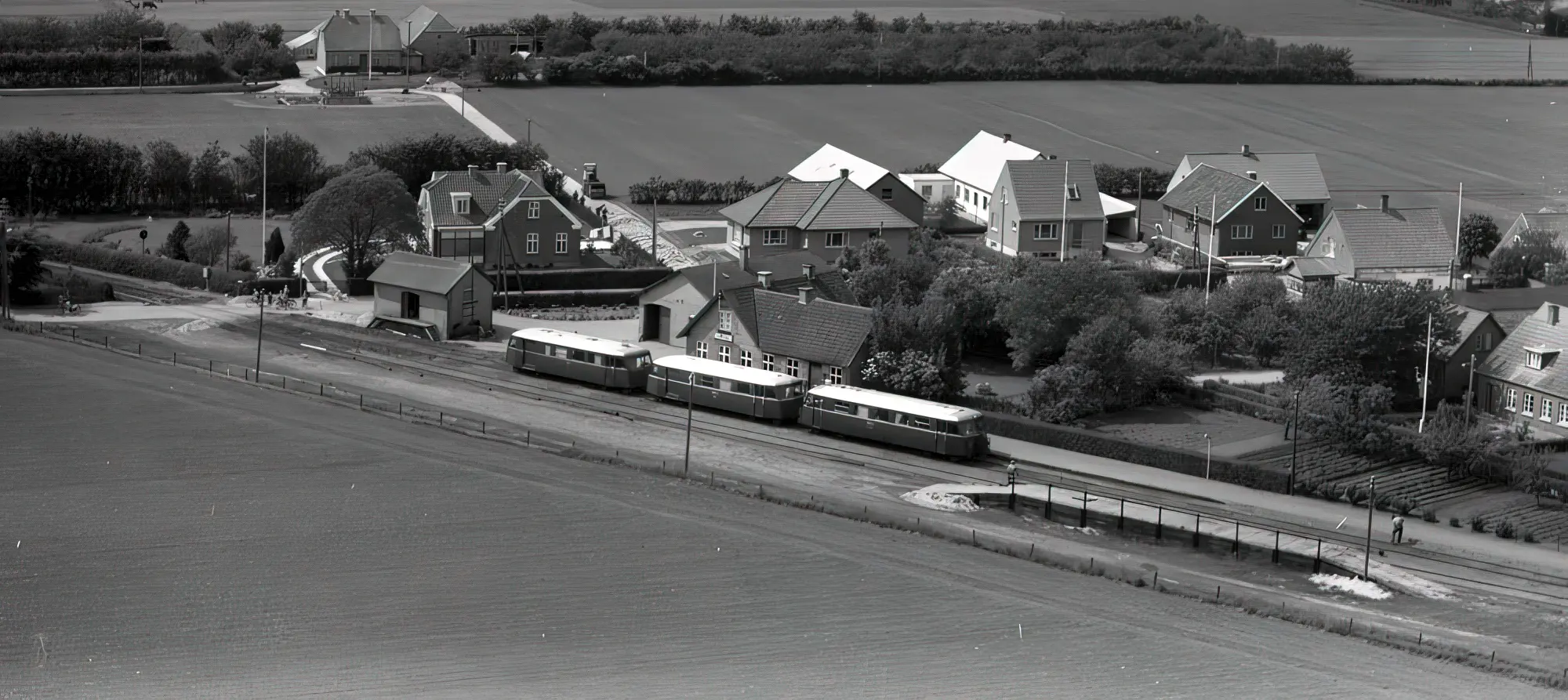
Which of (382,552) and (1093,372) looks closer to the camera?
(382,552)

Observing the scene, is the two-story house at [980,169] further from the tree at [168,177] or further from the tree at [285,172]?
the tree at [168,177]

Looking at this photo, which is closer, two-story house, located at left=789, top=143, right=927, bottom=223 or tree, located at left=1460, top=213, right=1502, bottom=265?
tree, located at left=1460, top=213, right=1502, bottom=265

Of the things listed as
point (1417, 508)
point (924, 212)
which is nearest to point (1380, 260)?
point (924, 212)

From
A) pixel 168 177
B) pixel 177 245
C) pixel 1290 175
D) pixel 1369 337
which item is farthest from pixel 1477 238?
pixel 168 177

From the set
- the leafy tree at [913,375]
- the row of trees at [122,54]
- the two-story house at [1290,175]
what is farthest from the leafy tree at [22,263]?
the row of trees at [122,54]

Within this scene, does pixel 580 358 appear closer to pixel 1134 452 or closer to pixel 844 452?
pixel 844 452

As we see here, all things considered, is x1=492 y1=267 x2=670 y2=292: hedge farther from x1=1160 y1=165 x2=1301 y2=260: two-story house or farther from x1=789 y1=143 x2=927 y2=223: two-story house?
x1=1160 y1=165 x2=1301 y2=260: two-story house

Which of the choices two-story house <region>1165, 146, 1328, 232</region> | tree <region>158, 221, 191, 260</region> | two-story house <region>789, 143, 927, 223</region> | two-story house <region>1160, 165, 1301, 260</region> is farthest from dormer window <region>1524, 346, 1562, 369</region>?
tree <region>158, 221, 191, 260</region>

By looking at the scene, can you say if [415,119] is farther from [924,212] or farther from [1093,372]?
[1093,372]
